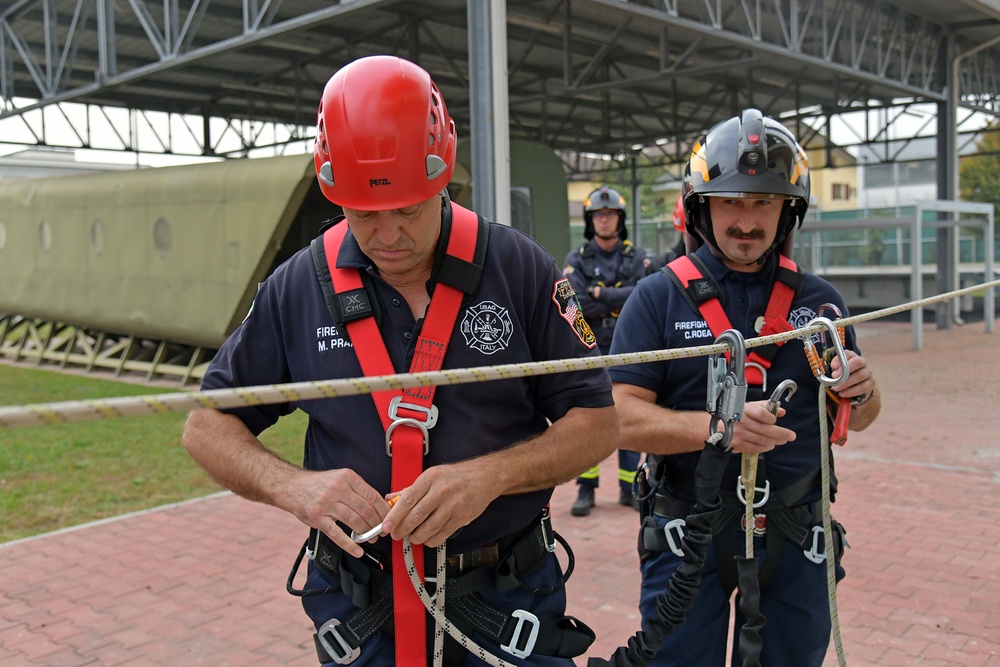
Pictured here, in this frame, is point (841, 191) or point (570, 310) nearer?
point (570, 310)

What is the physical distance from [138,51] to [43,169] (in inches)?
734

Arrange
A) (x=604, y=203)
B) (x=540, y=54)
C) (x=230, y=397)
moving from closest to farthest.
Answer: (x=230, y=397) → (x=604, y=203) → (x=540, y=54)

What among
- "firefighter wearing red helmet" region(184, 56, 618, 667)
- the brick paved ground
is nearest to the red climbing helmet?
"firefighter wearing red helmet" region(184, 56, 618, 667)

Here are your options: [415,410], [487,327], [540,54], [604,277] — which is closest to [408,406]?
[415,410]

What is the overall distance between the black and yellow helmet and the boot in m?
3.86

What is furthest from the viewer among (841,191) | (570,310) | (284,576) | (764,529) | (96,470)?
(841,191)

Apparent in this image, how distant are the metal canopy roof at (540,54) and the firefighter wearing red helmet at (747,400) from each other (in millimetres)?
7907

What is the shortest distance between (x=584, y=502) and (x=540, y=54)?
14.3 meters

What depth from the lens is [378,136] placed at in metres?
1.89

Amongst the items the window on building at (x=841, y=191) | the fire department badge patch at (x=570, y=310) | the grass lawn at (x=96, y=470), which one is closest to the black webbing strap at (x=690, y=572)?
the fire department badge patch at (x=570, y=310)

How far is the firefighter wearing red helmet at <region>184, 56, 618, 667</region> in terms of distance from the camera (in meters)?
1.89

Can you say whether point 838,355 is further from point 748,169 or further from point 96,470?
point 96,470

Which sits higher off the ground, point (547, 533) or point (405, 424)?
point (405, 424)

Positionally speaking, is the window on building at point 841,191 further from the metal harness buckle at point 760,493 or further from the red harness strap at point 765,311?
the metal harness buckle at point 760,493
